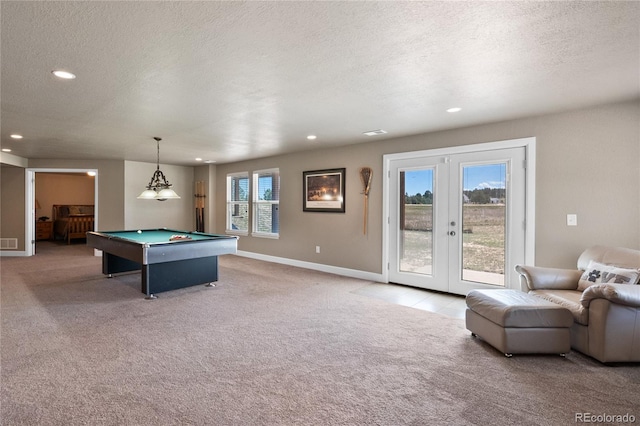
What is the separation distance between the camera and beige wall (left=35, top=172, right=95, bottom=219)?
10523 mm

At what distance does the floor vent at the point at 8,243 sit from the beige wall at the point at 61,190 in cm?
336

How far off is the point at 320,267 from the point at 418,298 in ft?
7.19

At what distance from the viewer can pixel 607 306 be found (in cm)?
246

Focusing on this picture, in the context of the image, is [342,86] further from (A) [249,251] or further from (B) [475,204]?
(A) [249,251]

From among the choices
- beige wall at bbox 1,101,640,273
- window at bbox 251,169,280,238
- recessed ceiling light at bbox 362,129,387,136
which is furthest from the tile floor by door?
window at bbox 251,169,280,238

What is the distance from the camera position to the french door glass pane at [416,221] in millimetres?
4785

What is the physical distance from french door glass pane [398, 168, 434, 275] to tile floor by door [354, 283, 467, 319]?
12.9 inches

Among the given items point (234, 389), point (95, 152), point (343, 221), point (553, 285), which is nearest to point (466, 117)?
point (553, 285)

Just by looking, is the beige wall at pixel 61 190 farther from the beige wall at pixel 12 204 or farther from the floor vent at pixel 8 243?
the floor vent at pixel 8 243

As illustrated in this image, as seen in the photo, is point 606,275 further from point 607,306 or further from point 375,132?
Result: point 375,132

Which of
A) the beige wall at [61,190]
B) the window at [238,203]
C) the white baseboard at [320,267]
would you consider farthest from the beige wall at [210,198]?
the beige wall at [61,190]

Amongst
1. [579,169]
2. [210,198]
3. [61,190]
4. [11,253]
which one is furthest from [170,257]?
[61,190]

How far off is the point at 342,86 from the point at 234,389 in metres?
2.48

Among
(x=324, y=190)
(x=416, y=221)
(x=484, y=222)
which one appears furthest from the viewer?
(x=324, y=190)
